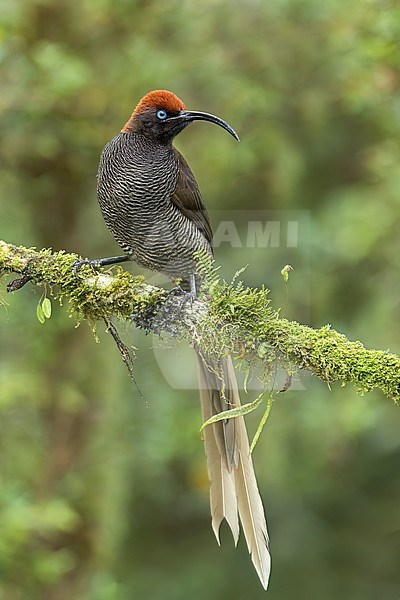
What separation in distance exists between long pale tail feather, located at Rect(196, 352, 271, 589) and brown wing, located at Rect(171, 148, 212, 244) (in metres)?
0.54

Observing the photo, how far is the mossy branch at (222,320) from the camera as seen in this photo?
2.27 metres

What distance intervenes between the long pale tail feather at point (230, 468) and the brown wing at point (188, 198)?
0.54 m

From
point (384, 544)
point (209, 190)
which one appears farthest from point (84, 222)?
point (384, 544)

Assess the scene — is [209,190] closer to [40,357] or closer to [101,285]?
[40,357]

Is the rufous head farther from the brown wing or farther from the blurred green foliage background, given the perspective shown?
the blurred green foliage background

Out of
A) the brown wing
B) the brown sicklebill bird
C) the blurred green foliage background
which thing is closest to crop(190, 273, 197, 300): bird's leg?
the brown sicklebill bird

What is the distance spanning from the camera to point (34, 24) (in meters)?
4.92

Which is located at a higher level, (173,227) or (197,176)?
(197,176)

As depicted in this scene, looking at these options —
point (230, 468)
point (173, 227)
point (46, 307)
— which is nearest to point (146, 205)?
point (173, 227)

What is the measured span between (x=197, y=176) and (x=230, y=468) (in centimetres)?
260

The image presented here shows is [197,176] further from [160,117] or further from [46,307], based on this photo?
[46,307]

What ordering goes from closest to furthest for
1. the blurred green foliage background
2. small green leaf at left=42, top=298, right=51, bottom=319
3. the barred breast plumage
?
small green leaf at left=42, top=298, right=51, bottom=319 → the barred breast plumage → the blurred green foliage background

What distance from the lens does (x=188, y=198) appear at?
3.01 meters

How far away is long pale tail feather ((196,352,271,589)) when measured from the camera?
2.83 meters
